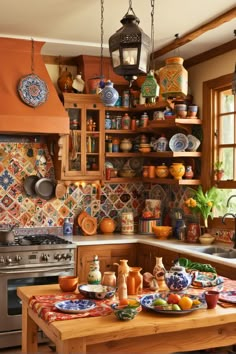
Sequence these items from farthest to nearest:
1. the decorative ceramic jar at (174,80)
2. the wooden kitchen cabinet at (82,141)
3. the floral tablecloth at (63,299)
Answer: the wooden kitchen cabinet at (82,141), the decorative ceramic jar at (174,80), the floral tablecloth at (63,299)

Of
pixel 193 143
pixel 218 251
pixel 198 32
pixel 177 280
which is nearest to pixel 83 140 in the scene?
pixel 193 143

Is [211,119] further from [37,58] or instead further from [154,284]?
[154,284]

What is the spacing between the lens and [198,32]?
4.63m

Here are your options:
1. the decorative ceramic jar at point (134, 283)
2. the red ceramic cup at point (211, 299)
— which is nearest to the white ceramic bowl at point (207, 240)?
the decorative ceramic jar at point (134, 283)

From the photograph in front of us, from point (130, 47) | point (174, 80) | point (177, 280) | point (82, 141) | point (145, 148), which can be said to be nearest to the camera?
point (130, 47)

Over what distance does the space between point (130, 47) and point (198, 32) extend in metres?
1.86

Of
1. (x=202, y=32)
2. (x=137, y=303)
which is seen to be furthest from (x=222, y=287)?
(x=202, y=32)

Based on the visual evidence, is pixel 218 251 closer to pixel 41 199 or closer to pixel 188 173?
pixel 188 173

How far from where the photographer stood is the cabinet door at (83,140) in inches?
220

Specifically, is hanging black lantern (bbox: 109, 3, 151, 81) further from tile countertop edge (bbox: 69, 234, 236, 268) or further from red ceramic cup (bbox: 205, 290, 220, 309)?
tile countertop edge (bbox: 69, 234, 236, 268)

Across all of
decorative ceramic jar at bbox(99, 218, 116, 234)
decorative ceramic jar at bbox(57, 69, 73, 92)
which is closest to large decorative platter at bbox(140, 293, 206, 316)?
decorative ceramic jar at bbox(99, 218, 116, 234)

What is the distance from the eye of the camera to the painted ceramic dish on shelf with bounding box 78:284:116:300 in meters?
2.97

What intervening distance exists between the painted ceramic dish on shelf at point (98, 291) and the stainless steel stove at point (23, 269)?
73.1 inches

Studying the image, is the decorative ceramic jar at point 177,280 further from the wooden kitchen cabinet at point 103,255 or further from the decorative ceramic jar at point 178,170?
the decorative ceramic jar at point 178,170
